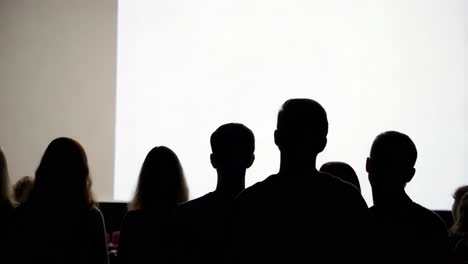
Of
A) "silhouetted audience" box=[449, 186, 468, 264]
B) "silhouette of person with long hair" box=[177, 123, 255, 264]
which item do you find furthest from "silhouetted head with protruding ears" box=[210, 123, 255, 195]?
"silhouetted audience" box=[449, 186, 468, 264]

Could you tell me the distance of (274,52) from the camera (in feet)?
15.4

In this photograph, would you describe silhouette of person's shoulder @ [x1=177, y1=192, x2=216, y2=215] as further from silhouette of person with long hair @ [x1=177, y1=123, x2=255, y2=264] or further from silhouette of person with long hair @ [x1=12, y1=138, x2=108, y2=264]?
silhouette of person with long hair @ [x1=12, y1=138, x2=108, y2=264]

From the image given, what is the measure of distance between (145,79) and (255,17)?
3.85 feet

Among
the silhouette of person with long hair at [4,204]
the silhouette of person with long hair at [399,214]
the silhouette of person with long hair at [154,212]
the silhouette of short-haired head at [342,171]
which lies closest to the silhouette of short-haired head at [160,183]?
the silhouette of person with long hair at [154,212]

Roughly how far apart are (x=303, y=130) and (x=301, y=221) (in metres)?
0.22

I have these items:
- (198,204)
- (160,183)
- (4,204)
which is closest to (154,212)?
(160,183)

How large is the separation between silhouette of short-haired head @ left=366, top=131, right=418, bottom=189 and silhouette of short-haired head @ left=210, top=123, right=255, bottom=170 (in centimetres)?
41

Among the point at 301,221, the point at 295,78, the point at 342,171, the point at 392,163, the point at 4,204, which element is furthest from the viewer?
the point at 295,78

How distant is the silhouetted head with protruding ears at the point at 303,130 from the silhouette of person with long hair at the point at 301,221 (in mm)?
40

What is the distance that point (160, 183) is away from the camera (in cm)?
187

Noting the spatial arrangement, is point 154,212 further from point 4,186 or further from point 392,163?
point 392,163

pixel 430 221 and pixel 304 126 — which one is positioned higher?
pixel 304 126

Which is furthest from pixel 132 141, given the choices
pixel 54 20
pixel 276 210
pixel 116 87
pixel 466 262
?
pixel 276 210

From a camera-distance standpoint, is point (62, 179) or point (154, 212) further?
point (154, 212)
